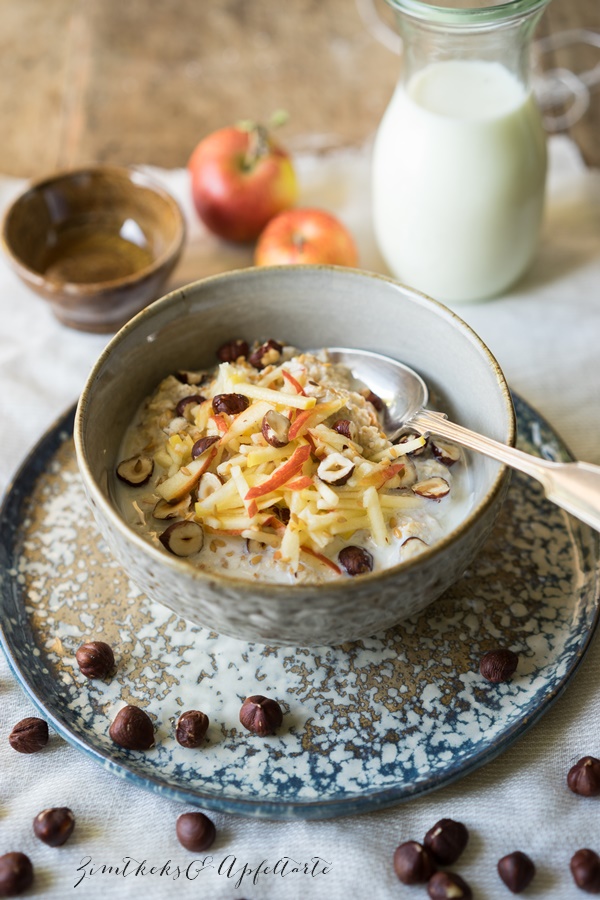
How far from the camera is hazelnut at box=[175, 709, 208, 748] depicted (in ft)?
4.68

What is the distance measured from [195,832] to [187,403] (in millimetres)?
758

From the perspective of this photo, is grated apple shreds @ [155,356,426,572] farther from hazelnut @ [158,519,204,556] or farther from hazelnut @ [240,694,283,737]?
hazelnut @ [240,694,283,737]

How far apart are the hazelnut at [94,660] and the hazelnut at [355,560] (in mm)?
432

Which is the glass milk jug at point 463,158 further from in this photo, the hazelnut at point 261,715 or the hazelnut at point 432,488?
the hazelnut at point 261,715

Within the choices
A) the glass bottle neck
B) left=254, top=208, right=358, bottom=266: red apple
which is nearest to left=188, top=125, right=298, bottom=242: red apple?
left=254, top=208, right=358, bottom=266: red apple

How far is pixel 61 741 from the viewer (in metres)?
1.53

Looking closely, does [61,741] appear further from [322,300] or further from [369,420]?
[322,300]

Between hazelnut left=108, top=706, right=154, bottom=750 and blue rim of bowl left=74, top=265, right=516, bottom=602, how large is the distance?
259 millimetres

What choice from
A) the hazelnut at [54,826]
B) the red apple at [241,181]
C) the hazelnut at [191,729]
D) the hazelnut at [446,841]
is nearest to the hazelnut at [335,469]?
the hazelnut at [191,729]

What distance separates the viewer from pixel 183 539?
1.48 meters

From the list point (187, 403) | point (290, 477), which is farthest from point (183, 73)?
point (290, 477)

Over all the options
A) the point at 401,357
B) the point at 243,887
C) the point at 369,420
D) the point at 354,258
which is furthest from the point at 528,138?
the point at 243,887

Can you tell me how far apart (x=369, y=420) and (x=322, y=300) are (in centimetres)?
31

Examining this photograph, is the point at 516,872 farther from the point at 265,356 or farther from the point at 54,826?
the point at 265,356
